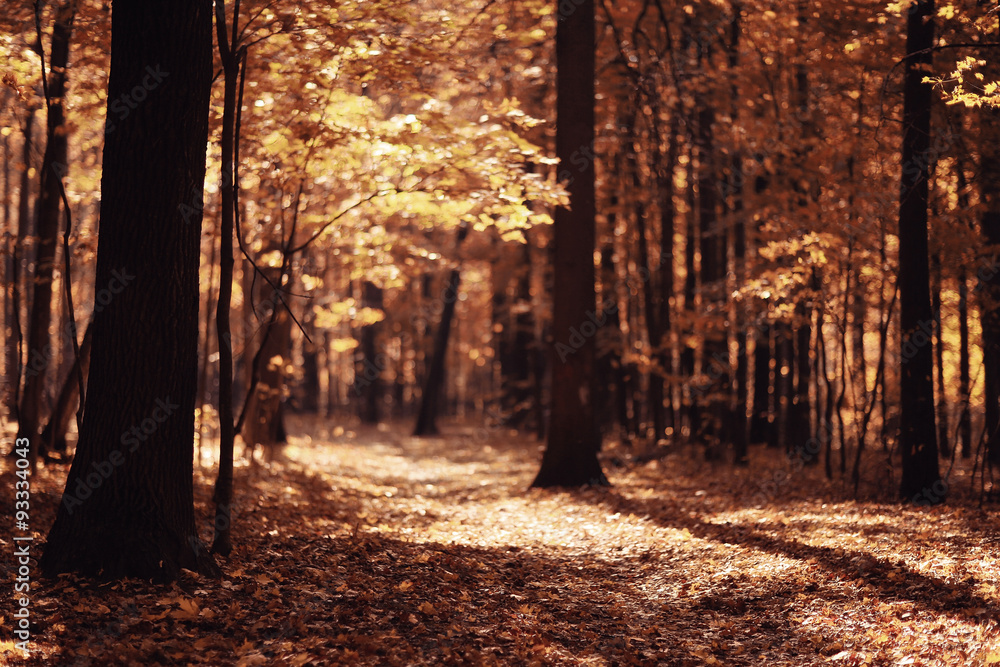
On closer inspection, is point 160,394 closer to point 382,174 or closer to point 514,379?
point 382,174

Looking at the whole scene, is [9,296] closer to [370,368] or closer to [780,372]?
[370,368]

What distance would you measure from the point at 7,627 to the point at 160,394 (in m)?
1.70

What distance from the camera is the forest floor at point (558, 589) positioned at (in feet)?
15.7

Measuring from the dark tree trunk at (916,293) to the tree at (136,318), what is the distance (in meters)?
8.30

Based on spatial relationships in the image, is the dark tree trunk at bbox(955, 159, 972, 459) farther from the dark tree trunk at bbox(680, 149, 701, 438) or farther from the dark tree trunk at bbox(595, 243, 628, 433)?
the dark tree trunk at bbox(595, 243, 628, 433)

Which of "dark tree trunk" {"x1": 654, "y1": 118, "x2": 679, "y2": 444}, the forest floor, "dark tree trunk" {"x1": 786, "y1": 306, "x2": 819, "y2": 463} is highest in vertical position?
"dark tree trunk" {"x1": 654, "y1": 118, "x2": 679, "y2": 444}

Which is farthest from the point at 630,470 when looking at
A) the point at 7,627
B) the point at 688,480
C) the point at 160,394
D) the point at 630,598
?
the point at 7,627

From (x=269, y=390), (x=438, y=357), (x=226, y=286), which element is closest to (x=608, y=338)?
(x=269, y=390)

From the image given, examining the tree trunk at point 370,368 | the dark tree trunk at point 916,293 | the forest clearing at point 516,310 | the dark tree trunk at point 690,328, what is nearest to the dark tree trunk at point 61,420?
the forest clearing at point 516,310

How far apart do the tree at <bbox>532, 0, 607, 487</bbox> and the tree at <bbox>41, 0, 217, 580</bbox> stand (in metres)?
6.98

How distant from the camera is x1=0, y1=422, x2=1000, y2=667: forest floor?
15.7 feet

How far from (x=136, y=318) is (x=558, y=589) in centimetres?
413

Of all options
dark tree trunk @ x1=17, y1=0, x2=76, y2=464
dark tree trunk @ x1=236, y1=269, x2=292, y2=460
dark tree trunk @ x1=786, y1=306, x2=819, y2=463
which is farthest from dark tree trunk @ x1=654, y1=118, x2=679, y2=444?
dark tree trunk @ x1=17, y1=0, x2=76, y2=464

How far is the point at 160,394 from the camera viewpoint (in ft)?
17.9
